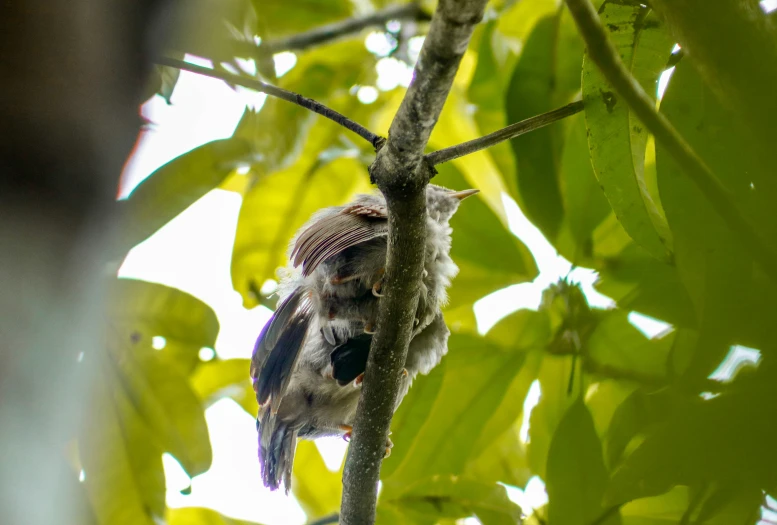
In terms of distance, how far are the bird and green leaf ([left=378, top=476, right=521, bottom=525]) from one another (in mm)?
255

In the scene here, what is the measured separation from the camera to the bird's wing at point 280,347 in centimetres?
252

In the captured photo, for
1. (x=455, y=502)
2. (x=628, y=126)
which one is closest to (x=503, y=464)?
(x=455, y=502)

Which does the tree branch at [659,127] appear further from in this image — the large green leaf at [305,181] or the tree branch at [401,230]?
the large green leaf at [305,181]

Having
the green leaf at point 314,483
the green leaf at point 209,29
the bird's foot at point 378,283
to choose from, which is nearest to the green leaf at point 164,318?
the bird's foot at point 378,283

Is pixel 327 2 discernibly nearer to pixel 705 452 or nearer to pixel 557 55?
pixel 557 55

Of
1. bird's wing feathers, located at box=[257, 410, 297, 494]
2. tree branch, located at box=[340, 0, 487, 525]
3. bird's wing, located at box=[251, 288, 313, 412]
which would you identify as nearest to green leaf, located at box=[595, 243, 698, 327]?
tree branch, located at box=[340, 0, 487, 525]

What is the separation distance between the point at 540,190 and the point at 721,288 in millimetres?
1351

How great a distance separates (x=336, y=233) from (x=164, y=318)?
687 millimetres

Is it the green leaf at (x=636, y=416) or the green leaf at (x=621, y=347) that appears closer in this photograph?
the green leaf at (x=636, y=416)

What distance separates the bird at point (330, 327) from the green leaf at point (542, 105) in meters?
0.40

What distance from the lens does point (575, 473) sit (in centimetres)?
163

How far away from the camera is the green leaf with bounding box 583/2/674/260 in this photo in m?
1.37

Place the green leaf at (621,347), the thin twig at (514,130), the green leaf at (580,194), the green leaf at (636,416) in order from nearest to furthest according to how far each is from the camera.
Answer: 1. the green leaf at (636,416)
2. the thin twig at (514,130)
3. the green leaf at (621,347)
4. the green leaf at (580,194)

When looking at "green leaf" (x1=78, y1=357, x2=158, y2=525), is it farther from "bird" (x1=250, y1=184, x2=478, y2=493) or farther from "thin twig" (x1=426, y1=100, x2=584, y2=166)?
"thin twig" (x1=426, y1=100, x2=584, y2=166)
